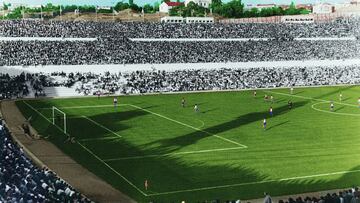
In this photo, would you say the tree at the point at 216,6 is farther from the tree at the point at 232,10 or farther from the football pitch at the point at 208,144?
the football pitch at the point at 208,144

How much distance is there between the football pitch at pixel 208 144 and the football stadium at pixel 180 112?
116mm

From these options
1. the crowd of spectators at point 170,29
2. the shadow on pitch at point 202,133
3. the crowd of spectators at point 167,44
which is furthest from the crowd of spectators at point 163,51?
the shadow on pitch at point 202,133

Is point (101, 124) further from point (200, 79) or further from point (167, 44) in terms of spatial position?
point (167, 44)

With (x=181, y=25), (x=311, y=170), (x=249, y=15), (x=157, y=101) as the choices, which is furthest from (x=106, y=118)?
(x=249, y=15)

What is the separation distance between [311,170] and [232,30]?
61787 mm

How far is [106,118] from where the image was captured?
45.8 metres

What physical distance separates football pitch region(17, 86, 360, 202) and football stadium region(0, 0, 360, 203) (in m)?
0.12

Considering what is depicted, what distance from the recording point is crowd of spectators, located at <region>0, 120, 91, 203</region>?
14484 millimetres

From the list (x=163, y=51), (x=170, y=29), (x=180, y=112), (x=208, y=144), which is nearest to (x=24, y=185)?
(x=208, y=144)

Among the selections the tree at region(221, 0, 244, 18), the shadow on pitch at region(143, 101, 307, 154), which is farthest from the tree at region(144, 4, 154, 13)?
the shadow on pitch at region(143, 101, 307, 154)

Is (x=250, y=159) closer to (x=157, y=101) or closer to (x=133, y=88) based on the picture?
(x=157, y=101)

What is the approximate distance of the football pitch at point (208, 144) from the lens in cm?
2653

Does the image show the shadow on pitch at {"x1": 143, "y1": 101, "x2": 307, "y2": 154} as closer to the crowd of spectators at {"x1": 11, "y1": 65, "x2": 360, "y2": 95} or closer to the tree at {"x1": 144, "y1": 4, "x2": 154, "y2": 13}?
the crowd of spectators at {"x1": 11, "y1": 65, "x2": 360, "y2": 95}

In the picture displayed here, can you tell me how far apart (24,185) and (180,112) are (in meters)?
34.3
